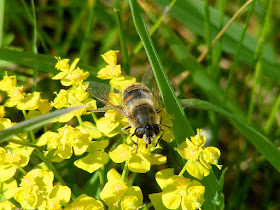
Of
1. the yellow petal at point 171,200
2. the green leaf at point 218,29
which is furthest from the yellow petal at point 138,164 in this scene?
the green leaf at point 218,29

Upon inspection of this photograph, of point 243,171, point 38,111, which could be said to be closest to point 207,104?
point 38,111

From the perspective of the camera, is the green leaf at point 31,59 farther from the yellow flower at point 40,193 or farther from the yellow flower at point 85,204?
the yellow flower at point 85,204

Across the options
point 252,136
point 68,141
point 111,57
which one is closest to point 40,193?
point 68,141

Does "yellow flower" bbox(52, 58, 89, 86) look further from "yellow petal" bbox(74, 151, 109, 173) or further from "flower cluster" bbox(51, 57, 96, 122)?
"yellow petal" bbox(74, 151, 109, 173)

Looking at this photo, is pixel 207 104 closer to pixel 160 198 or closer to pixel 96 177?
pixel 160 198

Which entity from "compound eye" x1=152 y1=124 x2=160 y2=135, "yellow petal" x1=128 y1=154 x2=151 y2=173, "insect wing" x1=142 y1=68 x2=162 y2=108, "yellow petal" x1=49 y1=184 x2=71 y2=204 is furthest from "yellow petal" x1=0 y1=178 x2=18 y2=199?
"insect wing" x1=142 y1=68 x2=162 y2=108

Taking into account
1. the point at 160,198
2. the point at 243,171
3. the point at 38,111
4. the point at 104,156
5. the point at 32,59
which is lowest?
the point at 243,171

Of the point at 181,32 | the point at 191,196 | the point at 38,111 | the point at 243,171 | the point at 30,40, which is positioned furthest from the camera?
the point at 181,32
